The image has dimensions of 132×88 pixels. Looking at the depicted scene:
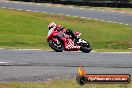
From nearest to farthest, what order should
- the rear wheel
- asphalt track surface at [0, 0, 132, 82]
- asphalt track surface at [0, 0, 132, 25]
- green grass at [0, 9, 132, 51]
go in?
asphalt track surface at [0, 0, 132, 82]
the rear wheel
green grass at [0, 9, 132, 51]
asphalt track surface at [0, 0, 132, 25]

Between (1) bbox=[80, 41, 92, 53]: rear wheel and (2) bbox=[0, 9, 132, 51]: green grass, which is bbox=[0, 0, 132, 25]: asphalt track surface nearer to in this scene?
(2) bbox=[0, 9, 132, 51]: green grass

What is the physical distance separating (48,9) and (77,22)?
7410 millimetres

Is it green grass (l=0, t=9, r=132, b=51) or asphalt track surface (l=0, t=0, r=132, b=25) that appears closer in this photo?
green grass (l=0, t=9, r=132, b=51)

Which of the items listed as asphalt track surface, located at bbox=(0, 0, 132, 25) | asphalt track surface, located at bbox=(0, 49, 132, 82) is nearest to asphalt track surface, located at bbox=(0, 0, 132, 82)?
asphalt track surface, located at bbox=(0, 49, 132, 82)

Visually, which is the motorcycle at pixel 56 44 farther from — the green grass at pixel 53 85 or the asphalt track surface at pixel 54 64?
the green grass at pixel 53 85

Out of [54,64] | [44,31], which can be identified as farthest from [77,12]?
[54,64]

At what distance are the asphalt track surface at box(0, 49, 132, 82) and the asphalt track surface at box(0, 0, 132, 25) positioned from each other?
837 inches

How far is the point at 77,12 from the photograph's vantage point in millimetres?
42594

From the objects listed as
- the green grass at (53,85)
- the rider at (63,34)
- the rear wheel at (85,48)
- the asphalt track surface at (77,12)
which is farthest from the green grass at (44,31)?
the green grass at (53,85)

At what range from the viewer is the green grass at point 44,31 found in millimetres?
26719

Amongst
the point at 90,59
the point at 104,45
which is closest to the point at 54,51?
the point at 90,59

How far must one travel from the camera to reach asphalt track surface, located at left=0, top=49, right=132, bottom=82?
522 inches

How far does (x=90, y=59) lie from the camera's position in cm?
1628

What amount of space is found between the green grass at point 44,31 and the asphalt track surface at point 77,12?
212 cm
